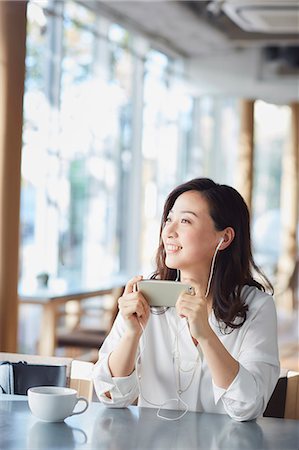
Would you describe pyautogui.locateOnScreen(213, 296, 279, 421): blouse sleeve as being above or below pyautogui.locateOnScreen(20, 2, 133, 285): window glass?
below

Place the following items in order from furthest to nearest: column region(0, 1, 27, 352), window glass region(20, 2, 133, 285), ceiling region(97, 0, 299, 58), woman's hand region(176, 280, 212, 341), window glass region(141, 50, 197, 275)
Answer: window glass region(141, 50, 197, 275)
ceiling region(97, 0, 299, 58)
window glass region(20, 2, 133, 285)
column region(0, 1, 27, 352)
woman's hand region(176, 280, 212, 341)

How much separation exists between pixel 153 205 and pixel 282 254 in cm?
307

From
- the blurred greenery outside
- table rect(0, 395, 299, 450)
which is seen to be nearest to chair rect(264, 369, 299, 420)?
table rect(0, 395, 299, 450)

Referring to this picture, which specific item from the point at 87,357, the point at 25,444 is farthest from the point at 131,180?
the point at 25,444

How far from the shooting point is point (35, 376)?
2.15m

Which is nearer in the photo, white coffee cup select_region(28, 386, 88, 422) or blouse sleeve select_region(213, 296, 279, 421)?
white coffee cup select_region(28, 386, 88, 422)

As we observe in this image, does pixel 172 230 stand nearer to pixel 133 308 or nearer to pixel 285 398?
pixel 133 308

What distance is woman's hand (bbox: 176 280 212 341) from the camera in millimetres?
1870

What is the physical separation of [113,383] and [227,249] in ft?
1.57

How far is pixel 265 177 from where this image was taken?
40.1ft

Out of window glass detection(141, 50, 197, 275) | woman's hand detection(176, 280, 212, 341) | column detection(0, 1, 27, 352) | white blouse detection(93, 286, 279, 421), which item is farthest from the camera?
window glass detection(141, 50, 197, 275)

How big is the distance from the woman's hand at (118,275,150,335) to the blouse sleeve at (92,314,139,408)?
11 cm

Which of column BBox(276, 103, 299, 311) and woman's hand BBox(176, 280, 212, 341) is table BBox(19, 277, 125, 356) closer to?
woman's hand BBox(176, 280, 212, 341)

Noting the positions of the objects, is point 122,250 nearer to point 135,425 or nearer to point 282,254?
point 282,254
